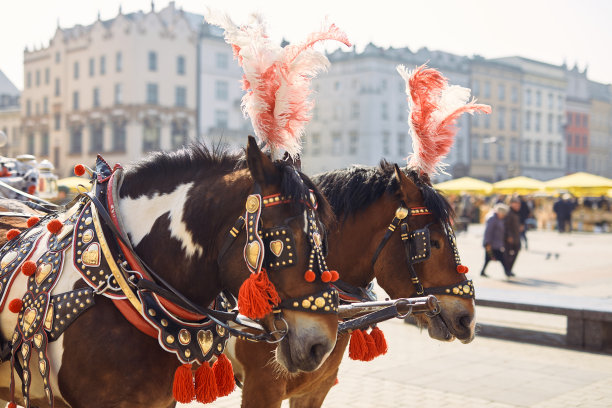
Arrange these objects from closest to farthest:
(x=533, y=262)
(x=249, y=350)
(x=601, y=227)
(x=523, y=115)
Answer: (x=249, y=350) → (x=533, y=262) → (x=601, y=227) → (x=523, y=115)

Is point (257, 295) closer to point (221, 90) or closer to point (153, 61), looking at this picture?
point (153, 61)

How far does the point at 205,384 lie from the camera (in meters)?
2.70

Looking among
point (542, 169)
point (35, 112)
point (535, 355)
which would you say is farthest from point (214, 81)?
point (535, 355)

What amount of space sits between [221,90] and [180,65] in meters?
3.69

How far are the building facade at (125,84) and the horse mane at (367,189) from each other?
46804 millimetres

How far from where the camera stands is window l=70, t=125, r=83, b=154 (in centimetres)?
5488

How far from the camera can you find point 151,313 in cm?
260

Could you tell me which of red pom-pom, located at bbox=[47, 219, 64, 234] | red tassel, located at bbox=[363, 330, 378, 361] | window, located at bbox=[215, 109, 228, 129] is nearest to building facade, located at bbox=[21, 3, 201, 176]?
window, located at bbox=[215, 109, 228, 129]

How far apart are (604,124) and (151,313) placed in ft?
295

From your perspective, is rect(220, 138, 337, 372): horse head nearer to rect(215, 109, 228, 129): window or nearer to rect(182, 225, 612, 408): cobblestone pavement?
rect(182, 225, 612, 408): cobblestone pavement

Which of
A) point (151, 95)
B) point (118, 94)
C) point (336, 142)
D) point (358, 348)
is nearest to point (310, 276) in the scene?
point (358, 348)

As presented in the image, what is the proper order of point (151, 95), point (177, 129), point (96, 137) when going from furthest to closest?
1. point (96, 137)
2. point (177, 129)
3. point (151, 95)

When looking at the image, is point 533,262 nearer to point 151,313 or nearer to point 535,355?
point 535,355

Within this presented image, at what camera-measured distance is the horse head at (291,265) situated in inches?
97.1
